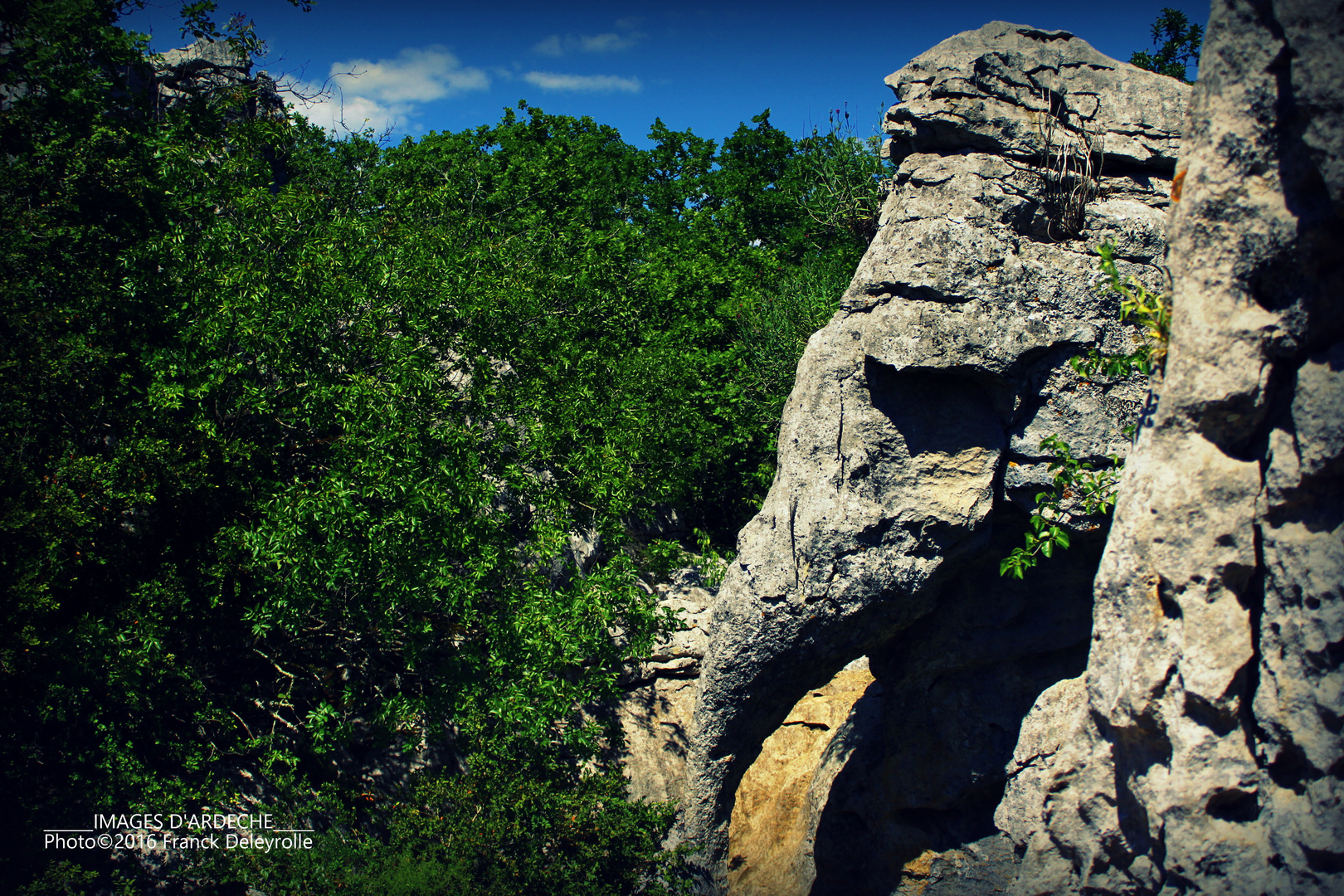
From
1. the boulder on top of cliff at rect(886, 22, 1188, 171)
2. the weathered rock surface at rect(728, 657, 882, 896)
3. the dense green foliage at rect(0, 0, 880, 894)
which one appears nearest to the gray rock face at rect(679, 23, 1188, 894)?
the boulder on top of cliff at rect(886, 22, 1188, 171)

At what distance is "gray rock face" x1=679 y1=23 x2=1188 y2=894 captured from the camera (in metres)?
7.89

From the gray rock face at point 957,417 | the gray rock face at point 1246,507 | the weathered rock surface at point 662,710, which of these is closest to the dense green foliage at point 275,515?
the weathered rock surface at point 662,710

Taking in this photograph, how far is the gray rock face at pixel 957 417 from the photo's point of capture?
7887 mm

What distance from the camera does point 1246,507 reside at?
4746mm

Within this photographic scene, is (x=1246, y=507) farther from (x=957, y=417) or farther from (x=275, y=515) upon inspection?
(x=275, y=515)

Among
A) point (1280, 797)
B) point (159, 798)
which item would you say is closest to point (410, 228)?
Result: point (159, 798)

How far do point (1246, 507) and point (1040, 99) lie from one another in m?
5.19

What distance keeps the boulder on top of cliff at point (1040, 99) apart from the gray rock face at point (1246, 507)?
341 cm

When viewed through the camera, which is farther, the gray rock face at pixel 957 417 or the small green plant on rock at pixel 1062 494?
the gray rock face at pixel 957 417

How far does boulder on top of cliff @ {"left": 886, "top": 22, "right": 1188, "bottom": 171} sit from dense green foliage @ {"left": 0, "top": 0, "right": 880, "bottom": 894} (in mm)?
4933

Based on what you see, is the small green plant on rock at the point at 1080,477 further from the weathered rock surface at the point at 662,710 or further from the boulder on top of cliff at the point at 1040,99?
the weathered rock surface at the point at 662,710

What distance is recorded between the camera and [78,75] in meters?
9.80

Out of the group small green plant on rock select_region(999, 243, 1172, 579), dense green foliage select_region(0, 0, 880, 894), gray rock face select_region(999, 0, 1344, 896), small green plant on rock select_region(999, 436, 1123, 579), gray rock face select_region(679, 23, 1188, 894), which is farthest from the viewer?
dense green foliage select_region(0, 0, 880, 894)

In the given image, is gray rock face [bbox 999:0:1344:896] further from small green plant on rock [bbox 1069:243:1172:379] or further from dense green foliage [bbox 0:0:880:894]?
dense green foliage [bbox 0:0:880:894]
